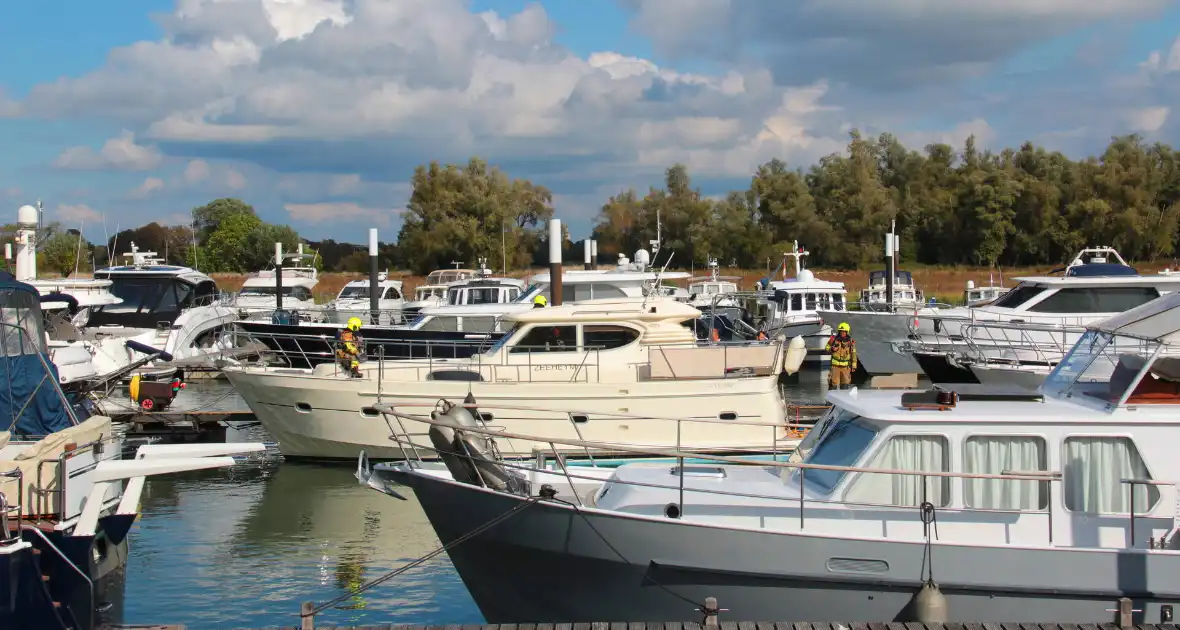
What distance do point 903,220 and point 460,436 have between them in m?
63.6

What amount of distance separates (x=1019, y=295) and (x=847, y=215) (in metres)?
42.4

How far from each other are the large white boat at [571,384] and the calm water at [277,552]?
0.91 metres

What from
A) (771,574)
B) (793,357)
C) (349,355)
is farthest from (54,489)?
(793,357)

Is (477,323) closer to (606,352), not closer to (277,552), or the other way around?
(606,352)

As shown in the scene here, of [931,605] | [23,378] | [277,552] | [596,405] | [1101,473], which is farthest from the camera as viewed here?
[596,405]

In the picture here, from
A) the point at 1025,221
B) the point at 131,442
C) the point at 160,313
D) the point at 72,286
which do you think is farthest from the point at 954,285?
the point at 131,442

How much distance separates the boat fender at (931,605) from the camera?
8531 millimetres

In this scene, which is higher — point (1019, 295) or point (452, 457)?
point (1019, 295)

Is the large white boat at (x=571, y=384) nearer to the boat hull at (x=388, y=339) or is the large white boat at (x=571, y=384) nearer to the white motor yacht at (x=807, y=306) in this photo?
the boat hull at (x=388, y=339)

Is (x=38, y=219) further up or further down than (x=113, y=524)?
further up

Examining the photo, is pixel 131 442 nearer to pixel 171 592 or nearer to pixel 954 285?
pixel 171 592

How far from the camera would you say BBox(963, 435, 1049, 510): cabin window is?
29.4 feet

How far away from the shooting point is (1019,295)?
86.5 feet

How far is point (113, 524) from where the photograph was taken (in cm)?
993
